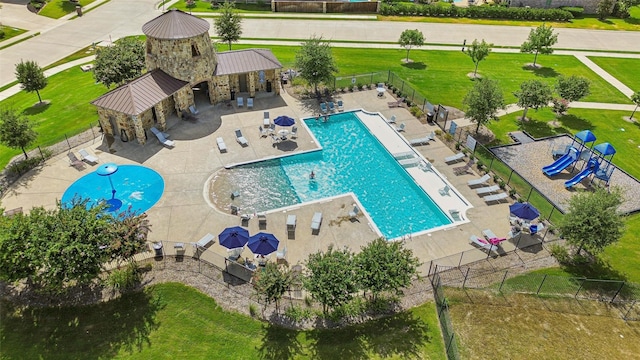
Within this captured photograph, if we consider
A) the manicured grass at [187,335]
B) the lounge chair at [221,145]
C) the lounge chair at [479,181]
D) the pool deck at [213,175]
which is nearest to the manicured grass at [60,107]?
the pool deck at [213,175]

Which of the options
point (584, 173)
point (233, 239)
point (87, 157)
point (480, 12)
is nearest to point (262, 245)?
point (233, 239)

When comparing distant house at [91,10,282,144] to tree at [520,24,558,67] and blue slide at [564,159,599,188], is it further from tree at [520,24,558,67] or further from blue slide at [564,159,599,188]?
tree at [520,24,558,67]

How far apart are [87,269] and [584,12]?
282 feet

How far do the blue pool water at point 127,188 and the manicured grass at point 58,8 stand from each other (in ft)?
157

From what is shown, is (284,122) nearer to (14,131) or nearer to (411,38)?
(14,131)

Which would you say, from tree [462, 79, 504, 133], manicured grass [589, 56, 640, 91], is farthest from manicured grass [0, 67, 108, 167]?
manicured grass [589, 56, 640, 91]

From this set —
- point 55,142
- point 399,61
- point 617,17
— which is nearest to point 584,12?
point 617,17

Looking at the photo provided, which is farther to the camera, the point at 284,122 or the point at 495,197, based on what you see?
the point at 284,122

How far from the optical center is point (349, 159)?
35562mm

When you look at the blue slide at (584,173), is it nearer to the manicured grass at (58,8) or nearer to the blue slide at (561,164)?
the blue slide at (561,164)

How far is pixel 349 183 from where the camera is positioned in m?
32.8

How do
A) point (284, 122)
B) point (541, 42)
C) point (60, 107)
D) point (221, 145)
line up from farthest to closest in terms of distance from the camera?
point (541, 42), point (60, 107), point (284, 122), point (221, 145)

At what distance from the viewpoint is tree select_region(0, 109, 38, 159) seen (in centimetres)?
3133

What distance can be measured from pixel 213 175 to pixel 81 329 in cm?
1413
